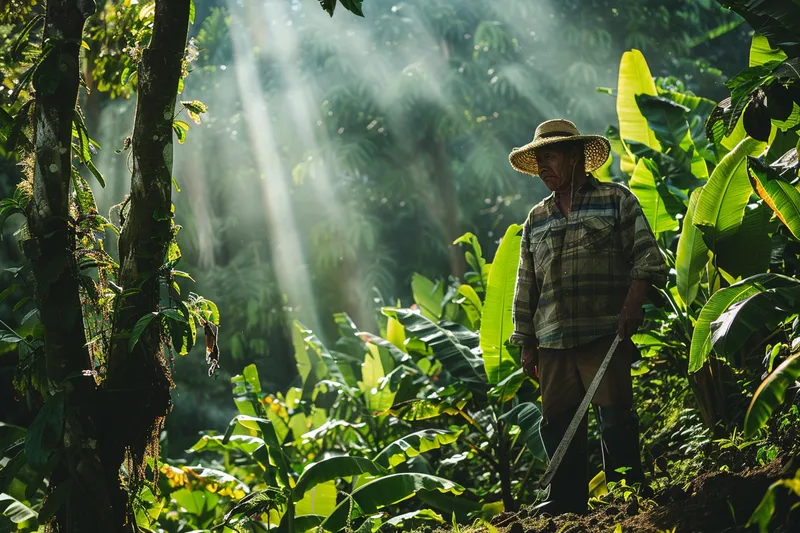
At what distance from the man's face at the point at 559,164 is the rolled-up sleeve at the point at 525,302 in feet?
0.86

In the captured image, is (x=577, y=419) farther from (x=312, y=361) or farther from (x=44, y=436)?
(x=312, y=361)

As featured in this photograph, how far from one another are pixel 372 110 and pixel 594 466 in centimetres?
1002

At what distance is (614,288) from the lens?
366cm

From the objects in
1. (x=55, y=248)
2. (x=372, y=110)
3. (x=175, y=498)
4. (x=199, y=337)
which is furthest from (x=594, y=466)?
(x=372, y=110)

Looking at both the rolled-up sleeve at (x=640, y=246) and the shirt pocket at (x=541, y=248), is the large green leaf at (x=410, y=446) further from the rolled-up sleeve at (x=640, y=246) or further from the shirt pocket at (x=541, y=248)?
the rolled-up sleeve at (x=640, y=246)

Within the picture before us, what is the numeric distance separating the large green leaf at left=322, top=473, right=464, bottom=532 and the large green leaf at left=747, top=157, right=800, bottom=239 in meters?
1.98

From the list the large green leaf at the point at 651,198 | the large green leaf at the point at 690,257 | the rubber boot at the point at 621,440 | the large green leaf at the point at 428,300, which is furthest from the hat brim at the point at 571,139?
the large green leaf at the point at 428,300

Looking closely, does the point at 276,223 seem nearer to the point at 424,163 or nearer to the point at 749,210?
the point at 424,163

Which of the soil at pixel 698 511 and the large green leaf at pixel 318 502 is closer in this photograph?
the soil at pixel 698 511

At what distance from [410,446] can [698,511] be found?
7.08 ft

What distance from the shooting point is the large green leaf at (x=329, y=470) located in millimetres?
4184

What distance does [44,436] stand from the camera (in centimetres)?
317

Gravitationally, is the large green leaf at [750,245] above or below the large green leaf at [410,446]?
above

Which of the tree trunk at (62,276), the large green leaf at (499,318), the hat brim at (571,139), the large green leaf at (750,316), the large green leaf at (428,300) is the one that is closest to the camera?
the large green leaf at (750,316)
